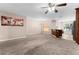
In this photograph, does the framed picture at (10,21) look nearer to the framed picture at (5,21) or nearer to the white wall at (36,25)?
the framed picture at (5,21)

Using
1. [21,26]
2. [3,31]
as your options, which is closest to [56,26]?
[21,26]

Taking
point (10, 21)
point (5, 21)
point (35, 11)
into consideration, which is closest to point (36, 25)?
point (35, 11)

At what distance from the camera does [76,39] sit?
445 centimetres

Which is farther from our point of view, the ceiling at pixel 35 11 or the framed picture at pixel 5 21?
the framed picture at pixel 5 21

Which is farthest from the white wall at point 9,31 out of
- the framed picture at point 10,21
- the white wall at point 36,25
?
the white wall at point 36,25

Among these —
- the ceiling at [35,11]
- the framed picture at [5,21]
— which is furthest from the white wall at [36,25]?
the framed picture at [5,21]

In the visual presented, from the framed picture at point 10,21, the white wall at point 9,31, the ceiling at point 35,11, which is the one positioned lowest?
the white wall at point 9,31

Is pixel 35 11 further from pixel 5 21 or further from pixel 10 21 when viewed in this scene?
pixel 5 21

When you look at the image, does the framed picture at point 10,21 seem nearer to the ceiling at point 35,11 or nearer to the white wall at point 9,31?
the white wall at point 9,31

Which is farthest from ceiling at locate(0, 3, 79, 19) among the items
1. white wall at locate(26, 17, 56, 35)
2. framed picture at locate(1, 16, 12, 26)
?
framed picture at locate(1, 16, 12, 26)

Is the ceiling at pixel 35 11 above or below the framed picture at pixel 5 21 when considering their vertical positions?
above

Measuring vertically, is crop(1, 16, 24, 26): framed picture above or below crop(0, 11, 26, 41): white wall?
above

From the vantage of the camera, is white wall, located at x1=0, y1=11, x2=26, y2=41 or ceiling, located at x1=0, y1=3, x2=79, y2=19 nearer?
ceiling, located at x1=0, y1=3, x2=79, y2=19

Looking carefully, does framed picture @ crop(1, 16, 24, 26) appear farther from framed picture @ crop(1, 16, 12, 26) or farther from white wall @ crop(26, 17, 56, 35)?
white wall @ crop(26, 17, 56, 35)
